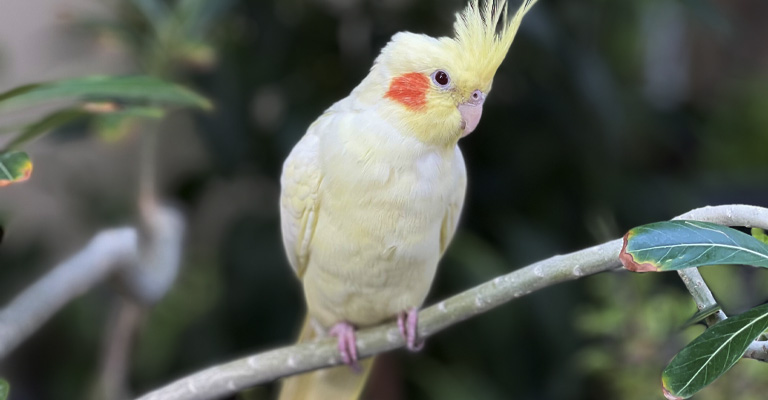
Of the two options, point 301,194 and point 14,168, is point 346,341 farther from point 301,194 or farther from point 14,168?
point 14,168

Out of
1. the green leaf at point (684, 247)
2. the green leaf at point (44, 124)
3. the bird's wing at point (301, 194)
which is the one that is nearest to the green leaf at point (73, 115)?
the green leaf at point (44, 124)

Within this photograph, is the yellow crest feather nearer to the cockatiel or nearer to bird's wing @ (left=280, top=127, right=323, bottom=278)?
the cockatiel

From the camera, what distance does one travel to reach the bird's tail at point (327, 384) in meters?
0.66

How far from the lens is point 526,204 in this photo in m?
1.20

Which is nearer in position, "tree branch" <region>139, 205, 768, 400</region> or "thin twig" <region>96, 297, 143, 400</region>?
"tree branch" <region>139, 205, 768, 400</region>

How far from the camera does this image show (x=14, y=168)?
0.48 meters

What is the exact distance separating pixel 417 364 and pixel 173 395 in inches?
27.5

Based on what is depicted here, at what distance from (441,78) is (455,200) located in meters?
0.13

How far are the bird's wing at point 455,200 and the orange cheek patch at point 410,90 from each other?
0.07 meters

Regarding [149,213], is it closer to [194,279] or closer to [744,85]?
[194,279]

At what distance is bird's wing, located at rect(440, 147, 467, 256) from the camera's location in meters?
0.54

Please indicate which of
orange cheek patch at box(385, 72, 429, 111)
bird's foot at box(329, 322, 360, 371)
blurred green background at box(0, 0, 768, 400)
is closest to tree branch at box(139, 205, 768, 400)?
bird's foot at box(329, 322, 360, 371)

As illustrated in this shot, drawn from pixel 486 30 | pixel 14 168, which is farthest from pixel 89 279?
pixel 486 30

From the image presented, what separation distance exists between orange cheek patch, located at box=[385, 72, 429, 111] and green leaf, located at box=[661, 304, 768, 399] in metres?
0.21
